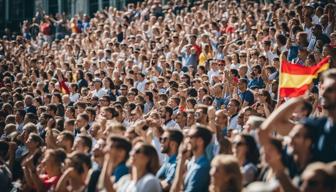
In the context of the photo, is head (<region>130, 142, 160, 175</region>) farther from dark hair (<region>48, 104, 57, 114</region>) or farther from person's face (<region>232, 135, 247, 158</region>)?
dark hair (<region>48, 104, 57, 114</region>)

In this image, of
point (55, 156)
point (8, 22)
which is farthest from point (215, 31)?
point (8, 22)

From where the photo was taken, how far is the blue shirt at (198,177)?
25.6ft

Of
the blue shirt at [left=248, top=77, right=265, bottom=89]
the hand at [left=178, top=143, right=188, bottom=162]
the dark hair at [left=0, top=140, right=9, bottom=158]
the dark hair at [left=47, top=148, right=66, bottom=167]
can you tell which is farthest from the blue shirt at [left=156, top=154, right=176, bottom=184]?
the blue shirt at [left=248, top=77, right=265, bottom=89]

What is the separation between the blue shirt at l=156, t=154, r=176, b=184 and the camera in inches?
353

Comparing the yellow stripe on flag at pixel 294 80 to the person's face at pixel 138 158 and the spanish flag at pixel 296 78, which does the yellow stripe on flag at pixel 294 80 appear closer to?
the spanish flag at pixel 296 78

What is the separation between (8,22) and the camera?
133ft

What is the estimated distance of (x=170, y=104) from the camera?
1398 cm

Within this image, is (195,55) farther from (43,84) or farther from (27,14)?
(27,14)

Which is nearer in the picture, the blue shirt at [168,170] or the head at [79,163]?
the head at [79,163]

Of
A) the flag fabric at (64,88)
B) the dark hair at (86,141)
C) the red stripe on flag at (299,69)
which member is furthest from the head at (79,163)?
the flag fabric at (64,88)

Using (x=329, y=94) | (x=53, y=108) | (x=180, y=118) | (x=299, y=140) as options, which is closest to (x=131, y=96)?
(x=53, y=108)

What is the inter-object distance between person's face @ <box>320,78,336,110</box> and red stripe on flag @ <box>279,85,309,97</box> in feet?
11.1

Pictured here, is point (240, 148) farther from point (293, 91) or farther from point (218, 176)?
point (293, 91)

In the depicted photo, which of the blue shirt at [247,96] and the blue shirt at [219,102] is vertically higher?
the blue shirt at [247,96]
